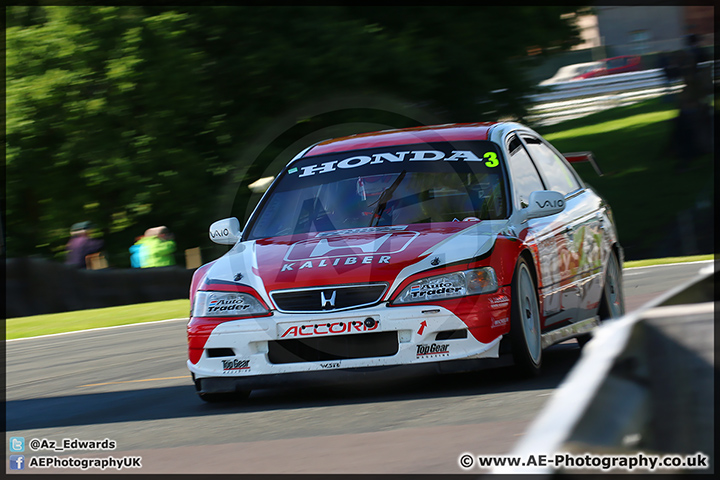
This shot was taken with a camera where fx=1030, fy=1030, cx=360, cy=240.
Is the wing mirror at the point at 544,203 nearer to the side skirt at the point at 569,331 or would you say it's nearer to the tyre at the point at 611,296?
the side skirt at the point at 569,331

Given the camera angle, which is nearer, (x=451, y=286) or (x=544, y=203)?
(x=451, y=286)

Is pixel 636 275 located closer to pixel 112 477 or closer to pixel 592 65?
pixel 112 477

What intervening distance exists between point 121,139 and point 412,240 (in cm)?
1460

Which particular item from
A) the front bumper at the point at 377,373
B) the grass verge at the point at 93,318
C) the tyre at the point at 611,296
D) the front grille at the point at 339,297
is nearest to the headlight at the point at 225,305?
the front grille at the point at 339,297

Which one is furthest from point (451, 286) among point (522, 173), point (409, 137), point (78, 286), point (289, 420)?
point (78, 286)

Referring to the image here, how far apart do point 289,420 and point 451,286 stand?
4.08ft

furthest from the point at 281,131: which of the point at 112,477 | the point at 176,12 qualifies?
the point at 112,477

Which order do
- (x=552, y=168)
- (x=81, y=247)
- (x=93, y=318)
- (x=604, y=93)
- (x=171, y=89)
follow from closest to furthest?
(x=552, y=168)
(x=93, y=318)
(x=81, y=247)
(x=171, y=89)
(x=604, y=93)

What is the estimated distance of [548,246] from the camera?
711 cm

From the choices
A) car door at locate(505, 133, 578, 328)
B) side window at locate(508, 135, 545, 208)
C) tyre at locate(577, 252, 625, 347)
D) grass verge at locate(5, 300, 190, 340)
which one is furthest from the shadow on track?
grass verge at locate(5, 300, 190, 340)

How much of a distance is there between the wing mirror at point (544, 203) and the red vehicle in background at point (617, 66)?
149 ft

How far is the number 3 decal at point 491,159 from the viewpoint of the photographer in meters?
7.25

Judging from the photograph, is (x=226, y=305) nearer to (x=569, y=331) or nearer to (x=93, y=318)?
(x=569, y=331)

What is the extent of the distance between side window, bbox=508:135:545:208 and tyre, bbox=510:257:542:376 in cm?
72
